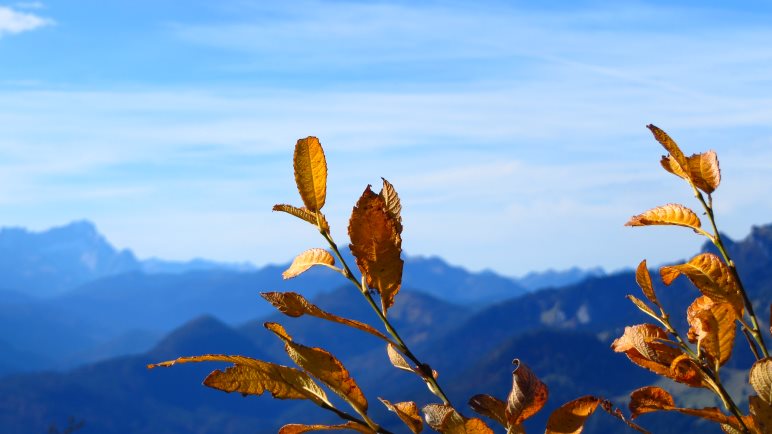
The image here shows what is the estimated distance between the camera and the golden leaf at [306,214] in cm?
146

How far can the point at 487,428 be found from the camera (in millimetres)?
1330

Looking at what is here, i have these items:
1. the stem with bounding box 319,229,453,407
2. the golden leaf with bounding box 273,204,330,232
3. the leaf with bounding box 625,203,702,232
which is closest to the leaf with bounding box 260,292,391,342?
the stem with bounding box 319,229,453,407

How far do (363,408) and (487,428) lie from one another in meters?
0.20

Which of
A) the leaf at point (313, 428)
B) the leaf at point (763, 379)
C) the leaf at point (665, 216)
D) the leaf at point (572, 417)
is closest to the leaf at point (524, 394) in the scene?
the leaf at point (572, 417)

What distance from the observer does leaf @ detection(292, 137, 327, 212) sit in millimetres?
1473

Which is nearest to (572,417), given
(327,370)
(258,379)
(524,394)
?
(524,394)

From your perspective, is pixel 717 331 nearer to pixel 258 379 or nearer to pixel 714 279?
pixel 714 279

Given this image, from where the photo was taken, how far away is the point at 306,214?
1496mm

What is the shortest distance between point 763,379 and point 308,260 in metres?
0.85

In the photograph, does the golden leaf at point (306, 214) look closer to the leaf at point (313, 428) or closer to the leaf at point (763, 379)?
the leaf at point (313, 428)

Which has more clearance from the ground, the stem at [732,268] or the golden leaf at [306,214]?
the golden leaf at [306,214]

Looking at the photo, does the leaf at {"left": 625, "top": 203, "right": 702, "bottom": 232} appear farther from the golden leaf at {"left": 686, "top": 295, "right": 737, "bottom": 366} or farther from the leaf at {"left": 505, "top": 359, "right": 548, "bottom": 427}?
the leaf at {"left": 505, "top": 359, "right": 548, "bottom": 427}

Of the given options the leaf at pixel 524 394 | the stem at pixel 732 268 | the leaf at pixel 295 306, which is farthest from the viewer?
the stem at pixel 732 268

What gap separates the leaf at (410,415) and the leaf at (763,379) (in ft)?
1.86
